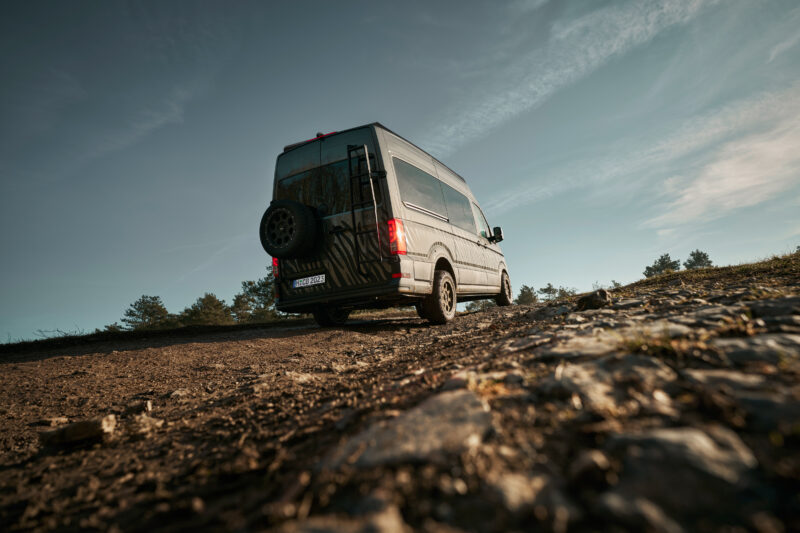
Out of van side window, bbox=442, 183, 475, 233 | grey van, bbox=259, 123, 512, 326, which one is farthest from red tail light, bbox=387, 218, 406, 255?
van side window, bbox=442, 183, 475, 233

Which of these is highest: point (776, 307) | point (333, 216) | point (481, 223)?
point (481, 223)

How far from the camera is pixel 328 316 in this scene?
635 cm

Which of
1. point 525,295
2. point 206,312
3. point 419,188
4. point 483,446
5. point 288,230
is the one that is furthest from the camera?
point 525,295

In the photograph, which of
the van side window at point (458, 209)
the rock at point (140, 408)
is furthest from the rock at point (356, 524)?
the van side window at point (458, 209)

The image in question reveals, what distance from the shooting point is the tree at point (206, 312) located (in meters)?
28.7

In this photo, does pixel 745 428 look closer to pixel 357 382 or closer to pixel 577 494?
pixel 577 494

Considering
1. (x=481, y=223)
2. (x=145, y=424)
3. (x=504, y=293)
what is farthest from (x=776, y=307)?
(x=504, y=293)

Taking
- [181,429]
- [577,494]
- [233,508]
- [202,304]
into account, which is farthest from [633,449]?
[202,304]

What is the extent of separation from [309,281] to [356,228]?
115 cm

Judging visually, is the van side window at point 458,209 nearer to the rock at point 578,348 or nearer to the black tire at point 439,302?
the black tire at point 439,302

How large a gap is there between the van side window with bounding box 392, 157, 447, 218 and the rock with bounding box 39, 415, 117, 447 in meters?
4.14

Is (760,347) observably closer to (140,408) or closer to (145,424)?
(145,424)

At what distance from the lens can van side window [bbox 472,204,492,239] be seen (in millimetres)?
8156

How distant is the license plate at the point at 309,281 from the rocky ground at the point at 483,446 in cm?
286
